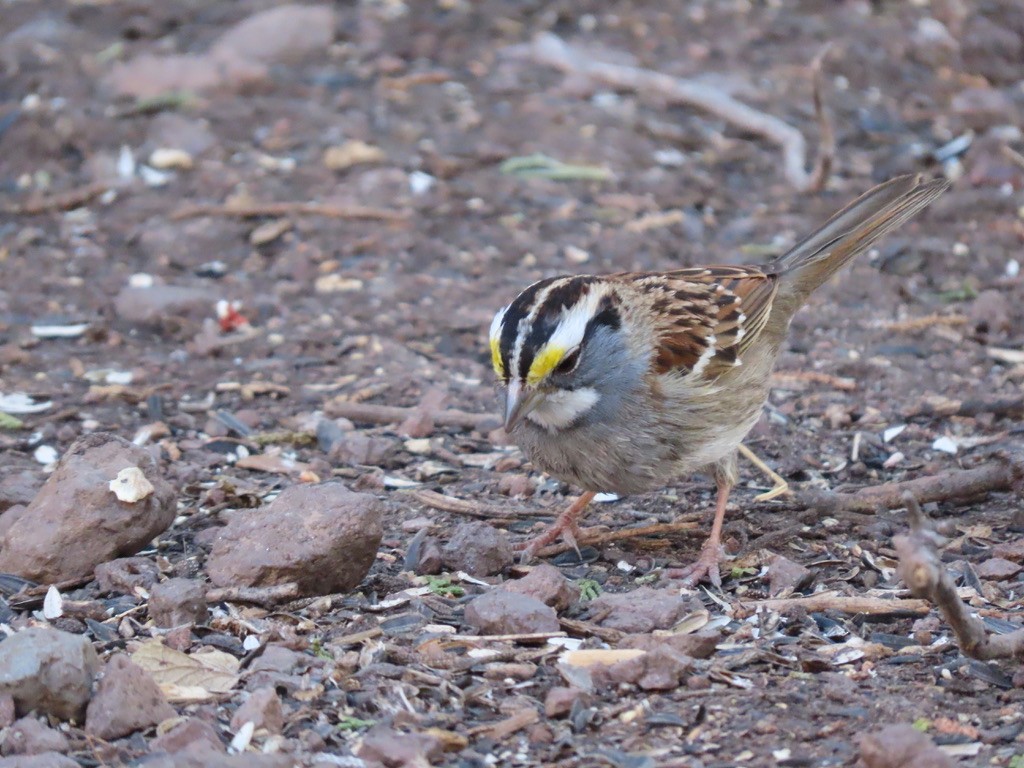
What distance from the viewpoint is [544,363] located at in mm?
4297

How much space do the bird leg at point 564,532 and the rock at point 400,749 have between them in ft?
4.49

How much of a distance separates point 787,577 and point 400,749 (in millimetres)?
1605

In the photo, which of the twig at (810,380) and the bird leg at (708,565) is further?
the twig at (810,380)

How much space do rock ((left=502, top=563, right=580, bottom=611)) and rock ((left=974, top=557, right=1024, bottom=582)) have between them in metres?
1.29

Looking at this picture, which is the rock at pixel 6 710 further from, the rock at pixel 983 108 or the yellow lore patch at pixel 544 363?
the rock at pixel 983 108

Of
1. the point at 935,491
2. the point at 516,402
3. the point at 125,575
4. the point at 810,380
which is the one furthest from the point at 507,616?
the point at 810,380

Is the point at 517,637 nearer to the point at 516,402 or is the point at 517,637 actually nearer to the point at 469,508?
the point at 516,402

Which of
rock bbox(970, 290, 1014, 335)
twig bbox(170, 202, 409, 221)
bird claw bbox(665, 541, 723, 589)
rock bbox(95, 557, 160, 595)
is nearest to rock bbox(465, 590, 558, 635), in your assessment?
bird claw bbox(665, 541, 723, 589)

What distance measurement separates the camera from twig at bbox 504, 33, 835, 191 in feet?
26.5

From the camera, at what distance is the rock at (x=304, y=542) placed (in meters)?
4.00

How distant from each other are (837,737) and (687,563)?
53.9 inches

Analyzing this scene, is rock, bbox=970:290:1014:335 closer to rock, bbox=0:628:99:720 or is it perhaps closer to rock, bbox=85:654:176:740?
rock, bbox=85:654:176:740

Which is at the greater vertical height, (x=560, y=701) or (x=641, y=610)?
(x=560, y=701)

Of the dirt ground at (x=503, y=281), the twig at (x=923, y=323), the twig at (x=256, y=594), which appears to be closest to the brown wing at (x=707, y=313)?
the dirt ground at (x=503, y=281)
